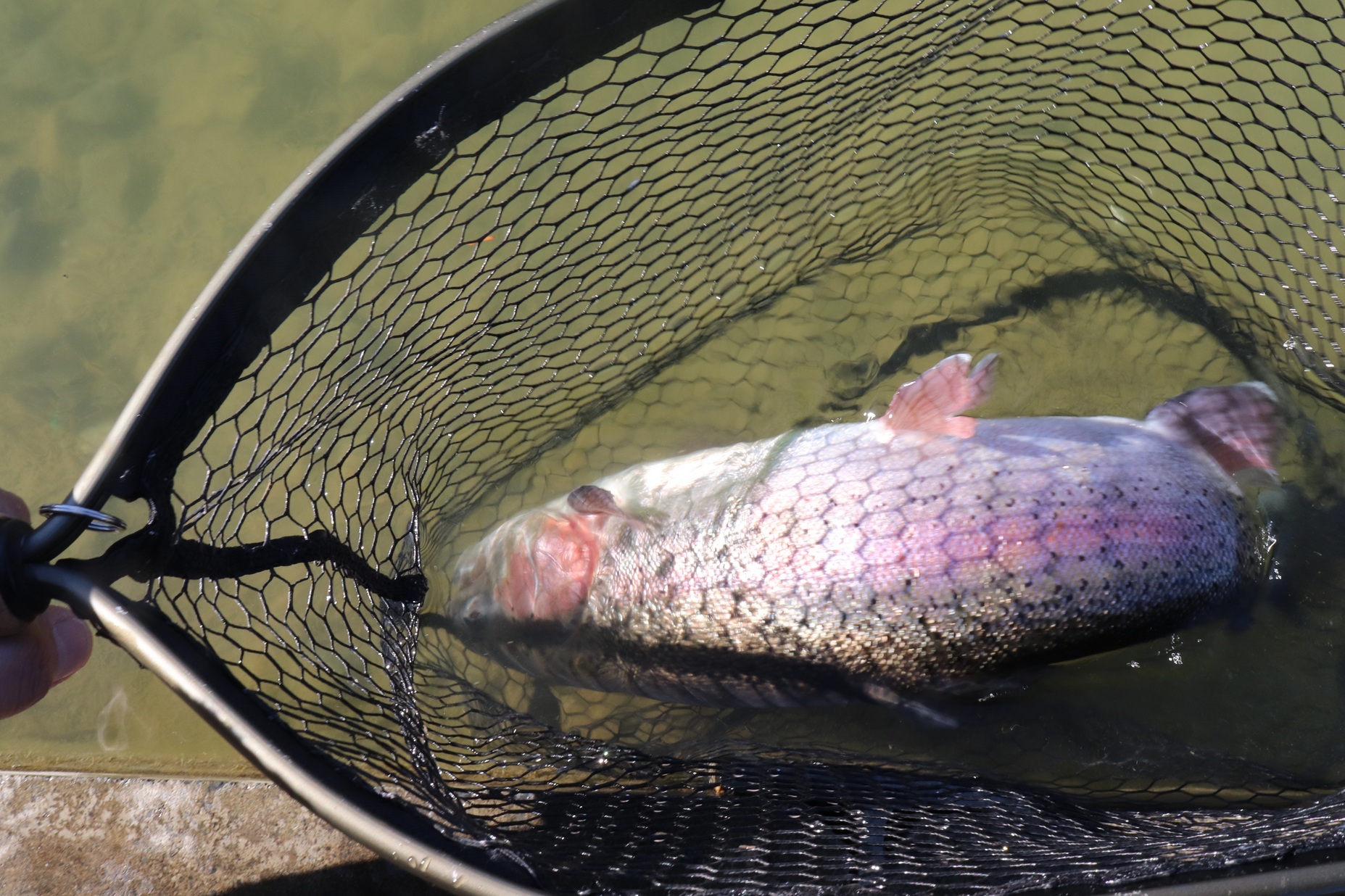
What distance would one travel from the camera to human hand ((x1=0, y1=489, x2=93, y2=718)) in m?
1.81

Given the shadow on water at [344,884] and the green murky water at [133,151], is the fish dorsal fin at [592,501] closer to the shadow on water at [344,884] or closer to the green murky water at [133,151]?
the shadow on water at [344,884]

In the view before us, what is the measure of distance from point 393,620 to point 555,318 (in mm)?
1298

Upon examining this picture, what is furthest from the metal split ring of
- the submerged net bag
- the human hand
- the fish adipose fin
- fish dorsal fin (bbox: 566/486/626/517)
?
the fish adipose fin

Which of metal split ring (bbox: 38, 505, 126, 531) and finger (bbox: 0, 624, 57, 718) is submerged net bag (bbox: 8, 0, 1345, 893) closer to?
metal split ring (bbox: 38, 505, 126, 531)

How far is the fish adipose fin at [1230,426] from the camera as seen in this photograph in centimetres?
307

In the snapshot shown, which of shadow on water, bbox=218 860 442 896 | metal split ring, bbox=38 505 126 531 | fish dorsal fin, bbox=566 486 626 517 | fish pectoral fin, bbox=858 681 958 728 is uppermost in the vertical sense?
metal split ring, bbox=38 505 126 531

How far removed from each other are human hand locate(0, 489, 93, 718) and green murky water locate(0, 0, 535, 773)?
2168 millimetres

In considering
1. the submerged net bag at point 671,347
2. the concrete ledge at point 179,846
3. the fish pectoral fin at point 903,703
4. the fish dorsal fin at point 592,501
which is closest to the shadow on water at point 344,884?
the concrete ledge at point 179,846

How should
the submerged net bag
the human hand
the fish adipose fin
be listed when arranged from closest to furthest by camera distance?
1. the human hand
2. the submerged net bag
3. the fish adipose fin

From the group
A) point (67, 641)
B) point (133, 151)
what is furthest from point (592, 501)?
point (133, 151)

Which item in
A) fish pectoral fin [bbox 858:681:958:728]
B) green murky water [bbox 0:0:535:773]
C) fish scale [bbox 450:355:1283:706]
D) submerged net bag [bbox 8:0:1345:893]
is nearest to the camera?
submerged net bag [bbox 8:0:1345:893]

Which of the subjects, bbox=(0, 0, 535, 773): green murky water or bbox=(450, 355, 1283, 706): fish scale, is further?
bbox=(0, 0, 535, 773): green murky water

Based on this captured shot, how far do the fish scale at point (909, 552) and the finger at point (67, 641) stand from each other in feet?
4.54

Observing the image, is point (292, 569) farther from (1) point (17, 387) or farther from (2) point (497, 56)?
(2) point (497, 56)
